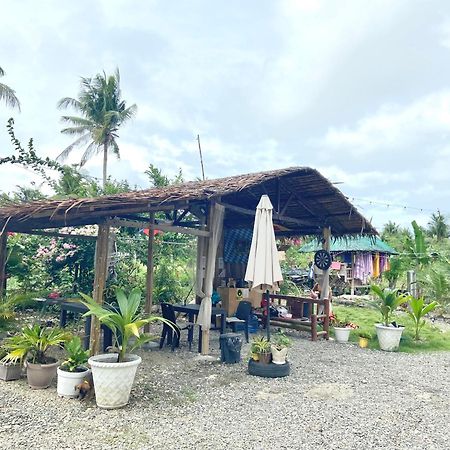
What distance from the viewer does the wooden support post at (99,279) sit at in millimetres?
5520

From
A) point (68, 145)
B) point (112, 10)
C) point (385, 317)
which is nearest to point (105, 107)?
point (68, 145)

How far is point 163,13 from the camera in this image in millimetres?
6305

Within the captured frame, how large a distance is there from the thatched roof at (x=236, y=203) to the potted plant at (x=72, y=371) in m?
1.77

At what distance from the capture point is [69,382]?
4.52 meters

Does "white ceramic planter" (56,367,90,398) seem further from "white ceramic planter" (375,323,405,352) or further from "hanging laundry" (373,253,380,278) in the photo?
"hanging laundry" (373,253,380,278)

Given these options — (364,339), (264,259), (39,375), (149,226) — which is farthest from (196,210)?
(364,339)

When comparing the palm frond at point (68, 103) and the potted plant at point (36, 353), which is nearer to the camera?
the potted plant at point (36, 353)

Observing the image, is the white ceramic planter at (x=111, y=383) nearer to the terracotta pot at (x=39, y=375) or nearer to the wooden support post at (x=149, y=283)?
the terracotta pot at (x=39, y=375)

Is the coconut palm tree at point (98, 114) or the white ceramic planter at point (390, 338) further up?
the coconut palm tree at point (98, 114)

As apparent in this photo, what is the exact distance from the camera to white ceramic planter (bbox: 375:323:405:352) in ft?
25.3

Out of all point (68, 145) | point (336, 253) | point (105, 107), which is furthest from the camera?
point (68, 145)

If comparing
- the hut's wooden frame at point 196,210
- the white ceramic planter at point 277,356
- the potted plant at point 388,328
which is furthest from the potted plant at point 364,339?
the white ceramic planter at point 277,356

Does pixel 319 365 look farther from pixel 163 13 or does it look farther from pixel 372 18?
pixel 163 13

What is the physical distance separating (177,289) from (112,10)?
7385 mm
